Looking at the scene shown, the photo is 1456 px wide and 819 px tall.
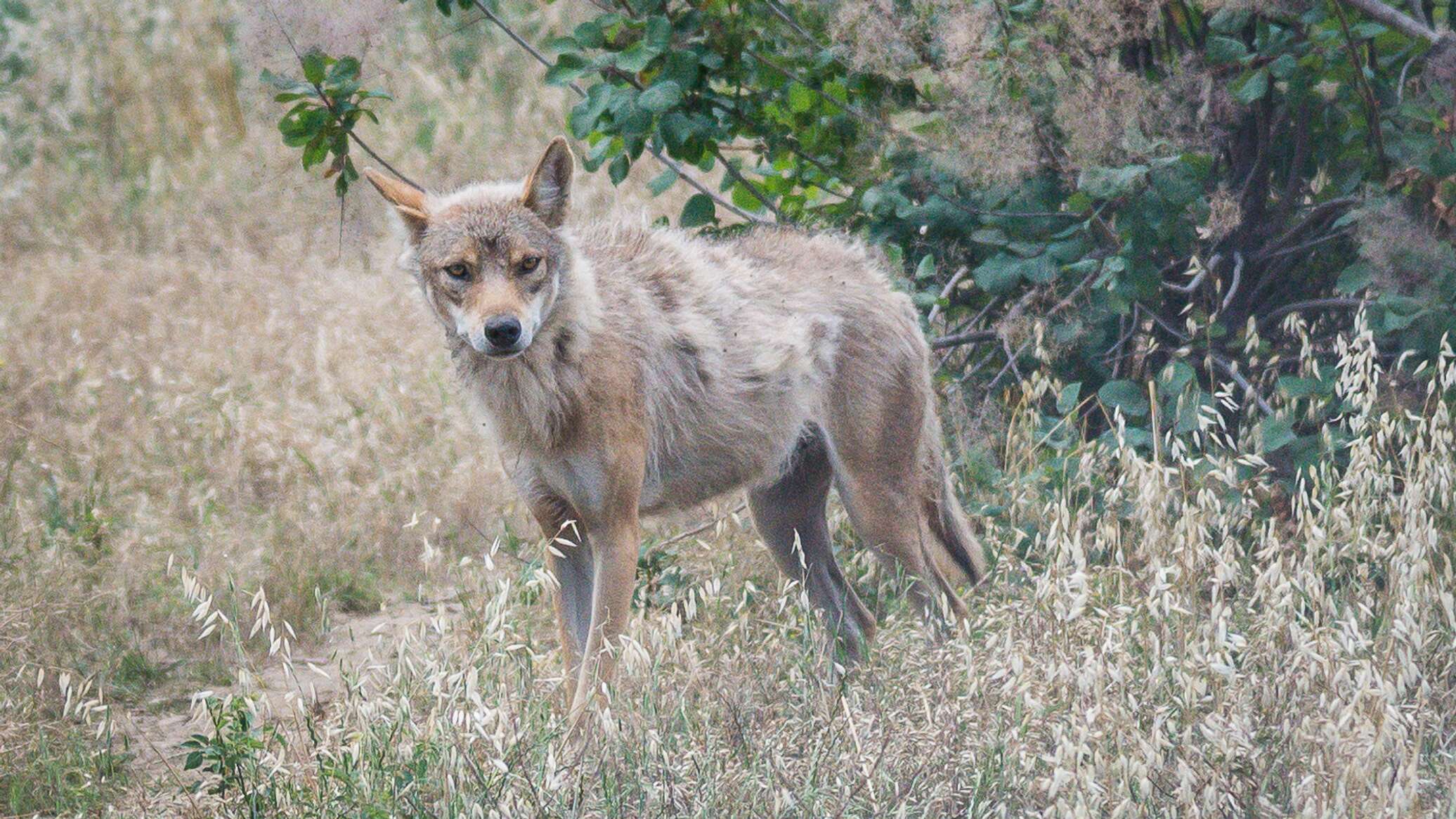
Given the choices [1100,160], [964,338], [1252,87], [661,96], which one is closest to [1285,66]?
[1252,87]

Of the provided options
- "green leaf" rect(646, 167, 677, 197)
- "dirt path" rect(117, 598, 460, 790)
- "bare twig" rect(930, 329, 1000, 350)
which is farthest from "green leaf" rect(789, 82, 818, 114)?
"dirt path" rect(117, 598, 460, 790)

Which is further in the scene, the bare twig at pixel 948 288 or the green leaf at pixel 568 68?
the bare twig at pixel 948 288

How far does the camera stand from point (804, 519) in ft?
18.8

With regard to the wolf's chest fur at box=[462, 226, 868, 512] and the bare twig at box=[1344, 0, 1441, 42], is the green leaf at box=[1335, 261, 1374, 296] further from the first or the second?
the wolf's chest fur at box=[462, 226, 868, 512]

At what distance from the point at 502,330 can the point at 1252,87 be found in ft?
9.53

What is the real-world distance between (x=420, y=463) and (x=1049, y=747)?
418 cm

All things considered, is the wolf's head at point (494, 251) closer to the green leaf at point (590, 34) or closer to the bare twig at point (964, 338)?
the green leaf at point (590, 34)

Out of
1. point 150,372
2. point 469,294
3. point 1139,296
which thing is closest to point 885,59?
point 1139,296

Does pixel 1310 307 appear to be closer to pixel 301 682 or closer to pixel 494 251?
pixel 494 251

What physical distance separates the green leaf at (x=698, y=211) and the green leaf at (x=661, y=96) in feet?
2.62

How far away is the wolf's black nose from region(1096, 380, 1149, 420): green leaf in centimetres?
225

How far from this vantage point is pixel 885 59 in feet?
18.1

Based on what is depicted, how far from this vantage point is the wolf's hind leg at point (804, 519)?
18.6 feet

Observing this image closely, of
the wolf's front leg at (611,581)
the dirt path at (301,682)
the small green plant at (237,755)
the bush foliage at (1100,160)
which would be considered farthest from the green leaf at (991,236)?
the small green plant at (237,755)
